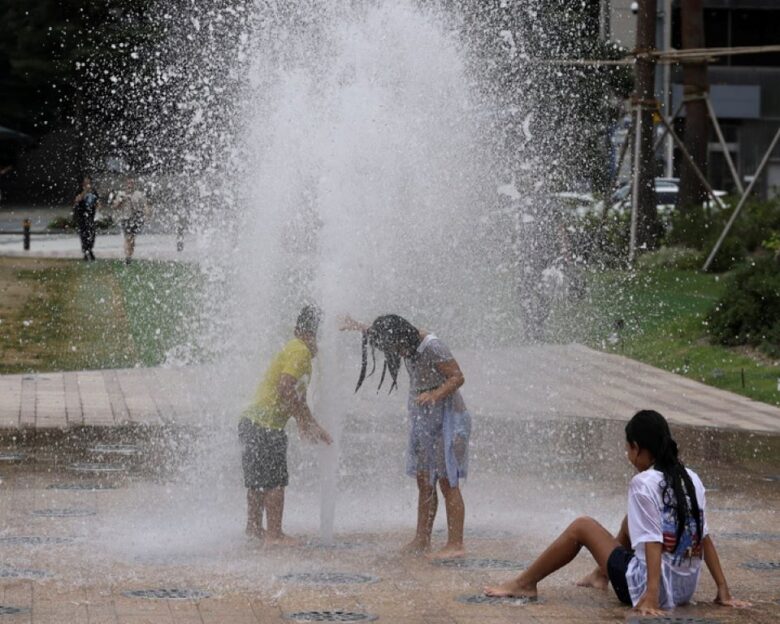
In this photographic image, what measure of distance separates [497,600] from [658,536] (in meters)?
0.87

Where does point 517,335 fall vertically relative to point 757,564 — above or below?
above

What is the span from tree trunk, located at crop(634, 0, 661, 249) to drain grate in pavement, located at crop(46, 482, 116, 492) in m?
19.0

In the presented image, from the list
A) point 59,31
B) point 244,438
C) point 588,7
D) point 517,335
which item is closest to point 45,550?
point 244,438

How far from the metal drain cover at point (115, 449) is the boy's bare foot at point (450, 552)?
4.11 metres

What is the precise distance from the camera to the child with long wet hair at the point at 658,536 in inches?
283

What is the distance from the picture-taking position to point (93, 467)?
11.5 metres

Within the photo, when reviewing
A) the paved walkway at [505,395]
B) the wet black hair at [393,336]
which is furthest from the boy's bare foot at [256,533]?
the paved walkway at [505,395]

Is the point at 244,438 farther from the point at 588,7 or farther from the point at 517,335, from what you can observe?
the point at 588,7

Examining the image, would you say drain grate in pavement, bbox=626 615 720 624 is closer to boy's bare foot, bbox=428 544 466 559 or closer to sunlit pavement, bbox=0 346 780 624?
sunlit pavement, bbox=0 346 780 624

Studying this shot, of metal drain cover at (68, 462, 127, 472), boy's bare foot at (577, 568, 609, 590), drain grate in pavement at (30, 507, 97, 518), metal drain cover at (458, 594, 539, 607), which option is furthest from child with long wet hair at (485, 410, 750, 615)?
metal drain cover at (68, 462, 127, 472)

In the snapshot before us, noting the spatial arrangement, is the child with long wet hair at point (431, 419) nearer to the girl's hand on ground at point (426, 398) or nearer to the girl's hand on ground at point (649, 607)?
the girl's hand on ground at point (426, 398)

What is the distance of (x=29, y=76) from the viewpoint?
172 feet

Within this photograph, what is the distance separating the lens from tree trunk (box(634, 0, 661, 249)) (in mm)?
28953

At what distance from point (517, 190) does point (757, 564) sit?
1828cm
